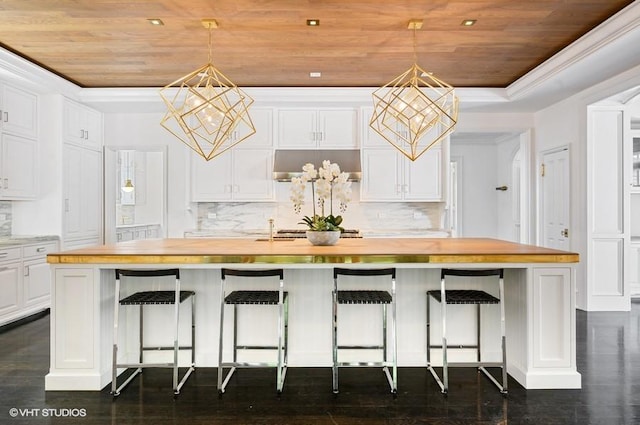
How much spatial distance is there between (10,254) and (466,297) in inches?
180

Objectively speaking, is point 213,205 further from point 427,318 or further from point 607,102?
point 607,102

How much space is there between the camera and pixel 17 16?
11.3ft

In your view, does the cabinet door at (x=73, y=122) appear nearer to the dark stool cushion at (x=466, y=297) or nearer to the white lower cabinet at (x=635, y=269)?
the dark stool cushion at (x=466, y=297)

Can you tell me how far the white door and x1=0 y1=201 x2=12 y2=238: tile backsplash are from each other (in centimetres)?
712

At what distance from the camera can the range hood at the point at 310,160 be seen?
18.4 ft

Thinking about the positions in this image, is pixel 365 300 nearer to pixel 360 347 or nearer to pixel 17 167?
pixel 360 347

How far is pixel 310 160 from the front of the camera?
225 inches

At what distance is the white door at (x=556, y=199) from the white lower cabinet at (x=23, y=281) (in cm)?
656

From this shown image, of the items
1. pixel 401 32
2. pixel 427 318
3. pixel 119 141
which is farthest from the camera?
pixel 119 141

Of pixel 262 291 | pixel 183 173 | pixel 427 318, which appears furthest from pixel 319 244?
pixel 183 173

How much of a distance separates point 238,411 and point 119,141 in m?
4.93

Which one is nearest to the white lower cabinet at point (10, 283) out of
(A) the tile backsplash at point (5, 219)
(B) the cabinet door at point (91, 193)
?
(A) the tile backsplash at point (5, 219)

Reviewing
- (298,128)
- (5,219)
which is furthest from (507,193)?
(5,219)

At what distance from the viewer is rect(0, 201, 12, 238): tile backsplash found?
5.08m
